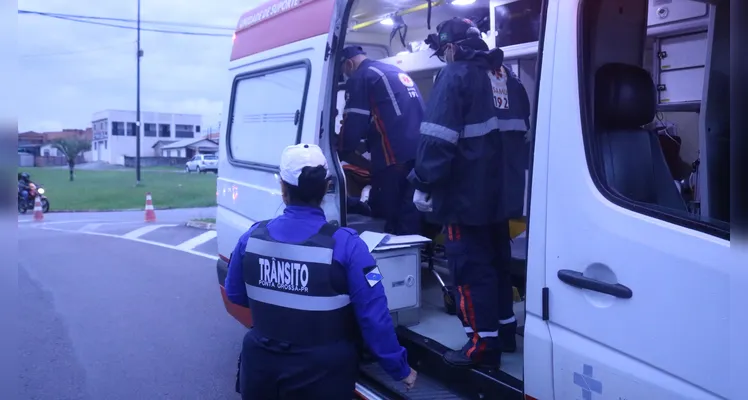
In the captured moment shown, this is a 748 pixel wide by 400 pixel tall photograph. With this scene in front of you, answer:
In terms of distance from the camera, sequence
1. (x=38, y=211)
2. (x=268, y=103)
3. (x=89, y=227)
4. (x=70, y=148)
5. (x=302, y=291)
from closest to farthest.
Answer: (x=302, y=291) → (x=268, y=103) → (x=89, y=227) → (x=38, y=211) → (x=70, y=148)

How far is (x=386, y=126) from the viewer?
174 inches

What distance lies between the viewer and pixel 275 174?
4.26m

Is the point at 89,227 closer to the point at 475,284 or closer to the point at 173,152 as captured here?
the point at 475,284

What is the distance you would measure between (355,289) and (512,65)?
9.36 ft

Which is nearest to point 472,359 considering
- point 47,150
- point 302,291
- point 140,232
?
point 302,291

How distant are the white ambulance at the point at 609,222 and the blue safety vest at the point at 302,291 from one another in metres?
0.73

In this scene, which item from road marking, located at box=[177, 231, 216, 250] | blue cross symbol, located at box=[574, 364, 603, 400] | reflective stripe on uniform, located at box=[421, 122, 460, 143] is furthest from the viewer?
road marking, located at box=[177, 231, 216, 250]

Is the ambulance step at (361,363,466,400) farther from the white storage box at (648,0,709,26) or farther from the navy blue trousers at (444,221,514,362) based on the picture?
the white storage box at (648,0,709,26)

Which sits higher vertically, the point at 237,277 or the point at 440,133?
the point at 440,133

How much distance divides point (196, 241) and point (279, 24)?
28.5ft

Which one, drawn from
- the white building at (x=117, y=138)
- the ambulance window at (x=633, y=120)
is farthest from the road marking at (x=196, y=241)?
the white building at (x=117, y=138)

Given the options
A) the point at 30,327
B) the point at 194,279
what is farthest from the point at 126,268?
the point at 30,327

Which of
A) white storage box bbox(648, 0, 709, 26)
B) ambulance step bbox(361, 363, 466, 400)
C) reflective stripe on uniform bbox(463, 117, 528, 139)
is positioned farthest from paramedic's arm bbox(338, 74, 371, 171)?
white storage box bbox(648, 0, 709, 26)

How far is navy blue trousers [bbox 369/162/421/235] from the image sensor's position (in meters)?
4.46
